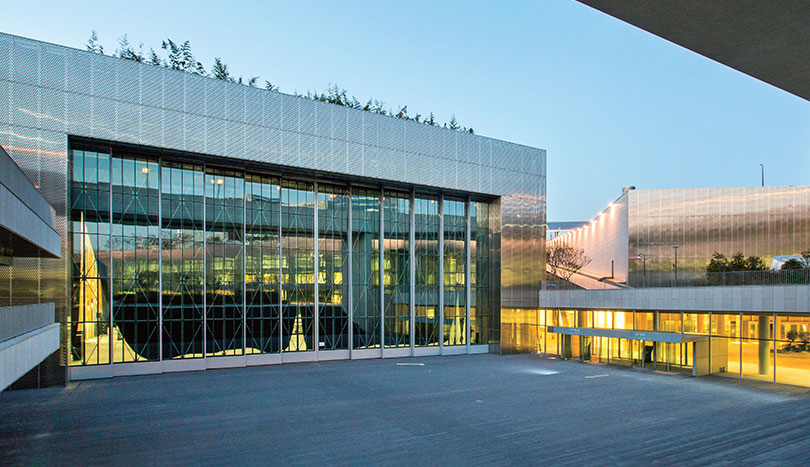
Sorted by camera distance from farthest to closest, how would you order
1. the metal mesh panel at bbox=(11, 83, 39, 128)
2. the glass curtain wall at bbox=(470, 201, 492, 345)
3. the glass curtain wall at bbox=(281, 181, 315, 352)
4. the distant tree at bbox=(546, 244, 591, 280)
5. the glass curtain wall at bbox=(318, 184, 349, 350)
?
the distant tree at bbox=(546, 244, 591, 280) < the glass curtain wall at bbox=(470, 201, 492, 345) < the glass curtain wall at bbox=(318, 184, 349, 350) < the glass curtain wall at bbox=(281, 181, 315, 352) < the metal mesh panel at bbox=(11, 83, 39, 128)

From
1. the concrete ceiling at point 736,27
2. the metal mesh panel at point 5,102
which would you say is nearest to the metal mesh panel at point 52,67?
the metal mesh panel at point 5,102

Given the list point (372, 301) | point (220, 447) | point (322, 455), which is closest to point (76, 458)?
point (220, 447)

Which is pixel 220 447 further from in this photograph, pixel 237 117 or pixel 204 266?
pixel 237 117

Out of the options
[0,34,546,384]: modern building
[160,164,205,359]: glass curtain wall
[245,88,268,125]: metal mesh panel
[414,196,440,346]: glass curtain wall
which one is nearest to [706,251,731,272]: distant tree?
[0,34,546,384]: modern building

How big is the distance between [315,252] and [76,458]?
55.4ft

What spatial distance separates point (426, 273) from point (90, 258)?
16628 mm

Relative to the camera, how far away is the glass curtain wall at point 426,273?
3038 cm

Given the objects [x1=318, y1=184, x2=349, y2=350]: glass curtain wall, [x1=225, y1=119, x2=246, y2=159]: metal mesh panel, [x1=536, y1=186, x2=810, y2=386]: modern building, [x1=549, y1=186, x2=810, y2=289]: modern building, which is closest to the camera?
[x1=536, y1=186, x2=810, y2=386]: modern building

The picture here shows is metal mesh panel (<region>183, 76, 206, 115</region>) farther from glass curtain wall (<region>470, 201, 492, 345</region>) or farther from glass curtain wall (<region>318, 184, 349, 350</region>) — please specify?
glass curtain wall (<region>470, 201, 492, 345</region>)

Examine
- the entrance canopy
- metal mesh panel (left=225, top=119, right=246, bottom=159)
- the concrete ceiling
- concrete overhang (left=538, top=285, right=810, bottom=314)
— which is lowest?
the entrance canopy

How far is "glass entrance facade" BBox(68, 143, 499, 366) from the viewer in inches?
852

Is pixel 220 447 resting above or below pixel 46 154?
below

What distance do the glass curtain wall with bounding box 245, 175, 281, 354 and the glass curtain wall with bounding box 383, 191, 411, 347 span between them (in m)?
6.16

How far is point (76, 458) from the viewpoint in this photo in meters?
11.0
